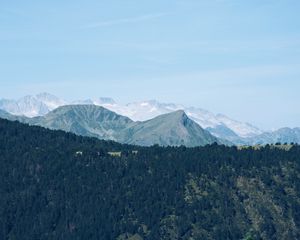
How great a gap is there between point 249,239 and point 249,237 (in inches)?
22.1

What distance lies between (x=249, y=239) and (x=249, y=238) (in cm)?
17

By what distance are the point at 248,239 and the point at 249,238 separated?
247mm

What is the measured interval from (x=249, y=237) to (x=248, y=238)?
1.14 ft

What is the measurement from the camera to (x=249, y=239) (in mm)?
104750

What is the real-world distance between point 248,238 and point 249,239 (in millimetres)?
305

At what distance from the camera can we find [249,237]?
105 metres

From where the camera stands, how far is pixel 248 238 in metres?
105

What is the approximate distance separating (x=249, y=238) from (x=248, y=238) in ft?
0.77

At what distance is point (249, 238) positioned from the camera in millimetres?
104812
